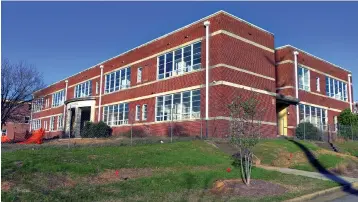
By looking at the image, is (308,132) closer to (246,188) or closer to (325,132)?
(325,132)

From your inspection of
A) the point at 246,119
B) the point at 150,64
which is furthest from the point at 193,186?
the point at 150,64

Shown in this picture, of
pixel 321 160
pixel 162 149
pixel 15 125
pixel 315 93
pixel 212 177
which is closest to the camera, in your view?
pixel 212 177

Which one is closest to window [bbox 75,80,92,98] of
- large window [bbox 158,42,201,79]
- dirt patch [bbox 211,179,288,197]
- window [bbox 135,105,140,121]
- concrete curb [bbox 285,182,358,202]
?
window [bbox 135,105,140,121]

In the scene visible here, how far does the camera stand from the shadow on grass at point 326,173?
1220 cm

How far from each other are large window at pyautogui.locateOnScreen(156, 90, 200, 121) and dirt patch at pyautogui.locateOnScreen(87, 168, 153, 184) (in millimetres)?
12466

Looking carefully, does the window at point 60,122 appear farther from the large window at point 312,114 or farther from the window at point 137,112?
the large window at point 312,114

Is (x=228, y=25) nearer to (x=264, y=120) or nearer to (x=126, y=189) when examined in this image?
(x=264, y=120)

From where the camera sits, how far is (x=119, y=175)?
10.9 metres

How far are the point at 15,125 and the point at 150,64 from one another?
45.9 metres

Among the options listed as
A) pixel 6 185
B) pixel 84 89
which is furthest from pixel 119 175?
pixel 84 89

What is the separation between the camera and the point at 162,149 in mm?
15820

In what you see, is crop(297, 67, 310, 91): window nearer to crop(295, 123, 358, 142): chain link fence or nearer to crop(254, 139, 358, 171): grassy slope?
crop(295, 123, 358, 142): chain link fence

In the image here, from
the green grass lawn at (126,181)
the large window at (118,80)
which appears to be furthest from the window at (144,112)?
the green grass lawn at (126,181)

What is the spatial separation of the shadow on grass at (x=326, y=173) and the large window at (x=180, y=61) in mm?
9539
